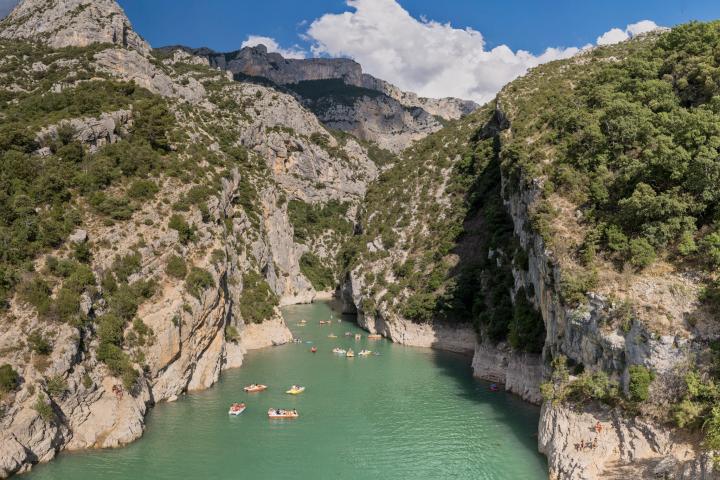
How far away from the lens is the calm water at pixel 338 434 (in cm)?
2655

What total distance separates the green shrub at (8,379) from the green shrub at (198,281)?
14.1m

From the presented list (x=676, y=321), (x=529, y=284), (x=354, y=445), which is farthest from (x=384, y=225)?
(x=676, y=321)

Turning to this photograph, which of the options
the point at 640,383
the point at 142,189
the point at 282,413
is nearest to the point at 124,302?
the point at 142,189

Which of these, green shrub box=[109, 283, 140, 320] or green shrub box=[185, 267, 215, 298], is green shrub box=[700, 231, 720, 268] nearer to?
green shrub box=[185, 267, 215, 298]

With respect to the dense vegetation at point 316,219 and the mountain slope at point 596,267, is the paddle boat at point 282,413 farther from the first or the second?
the dense vegetation at point 316,219

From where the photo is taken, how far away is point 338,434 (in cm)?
3172

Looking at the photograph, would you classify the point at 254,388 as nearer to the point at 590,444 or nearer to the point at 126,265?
the point at 126,265

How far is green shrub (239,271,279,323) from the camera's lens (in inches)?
2181

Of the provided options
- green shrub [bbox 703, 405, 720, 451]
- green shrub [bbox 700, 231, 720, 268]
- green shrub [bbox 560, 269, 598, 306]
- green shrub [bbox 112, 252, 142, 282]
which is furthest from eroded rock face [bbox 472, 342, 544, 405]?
green shrub [bbox 112, 252, 142, 282]

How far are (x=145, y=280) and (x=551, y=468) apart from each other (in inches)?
1165

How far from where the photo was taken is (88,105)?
4859 centimetres

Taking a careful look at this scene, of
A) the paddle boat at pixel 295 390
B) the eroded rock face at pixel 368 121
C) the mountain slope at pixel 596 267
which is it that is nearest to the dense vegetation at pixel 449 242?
the mountain slope at pixel 596 267

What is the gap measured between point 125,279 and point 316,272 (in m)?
77.1

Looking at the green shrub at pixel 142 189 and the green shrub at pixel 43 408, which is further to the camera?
the green shrub at pixel 142 189
